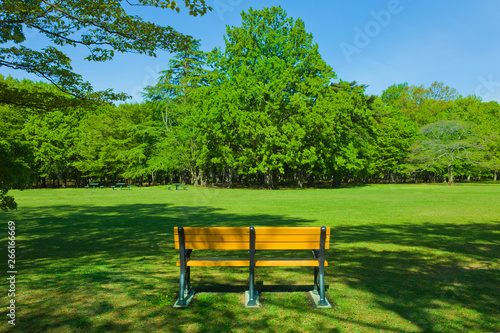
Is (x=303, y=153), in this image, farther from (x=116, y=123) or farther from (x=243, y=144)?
(x=116, y=123)

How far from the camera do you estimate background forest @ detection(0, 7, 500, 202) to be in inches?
1441

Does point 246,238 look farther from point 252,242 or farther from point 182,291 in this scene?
point 182,291

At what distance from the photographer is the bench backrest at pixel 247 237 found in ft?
14.0

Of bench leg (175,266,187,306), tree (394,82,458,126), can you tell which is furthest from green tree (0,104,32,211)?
tree (394,82,458,126)

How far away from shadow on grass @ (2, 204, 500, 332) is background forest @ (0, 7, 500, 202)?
89.8ft

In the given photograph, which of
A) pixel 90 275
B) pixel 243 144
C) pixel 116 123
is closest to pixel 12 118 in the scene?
pixel 116 123

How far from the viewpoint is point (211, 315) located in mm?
3918

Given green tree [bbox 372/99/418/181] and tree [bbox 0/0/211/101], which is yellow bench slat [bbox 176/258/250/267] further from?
green tree [bbox 372/99/418/181]

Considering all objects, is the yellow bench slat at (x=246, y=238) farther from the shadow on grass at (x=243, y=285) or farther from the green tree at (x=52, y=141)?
the green tree at (x=52, y=141)

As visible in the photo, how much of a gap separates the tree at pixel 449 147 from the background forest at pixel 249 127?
0.48 ft

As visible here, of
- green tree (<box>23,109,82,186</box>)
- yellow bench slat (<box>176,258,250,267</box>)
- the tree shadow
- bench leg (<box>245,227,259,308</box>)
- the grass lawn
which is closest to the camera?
the grass lawn

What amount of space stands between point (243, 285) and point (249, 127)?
100 feet

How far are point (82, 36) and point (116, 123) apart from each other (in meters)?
45.2

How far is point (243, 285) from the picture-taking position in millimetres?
5020
